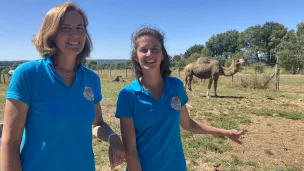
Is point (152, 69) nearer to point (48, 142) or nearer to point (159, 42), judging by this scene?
point (159, 42)

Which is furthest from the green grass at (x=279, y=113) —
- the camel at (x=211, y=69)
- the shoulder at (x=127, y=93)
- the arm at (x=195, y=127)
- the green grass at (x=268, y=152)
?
the shoulder at (x=127, y=93)

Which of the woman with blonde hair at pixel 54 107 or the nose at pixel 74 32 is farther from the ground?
the nose at pixel 74 32

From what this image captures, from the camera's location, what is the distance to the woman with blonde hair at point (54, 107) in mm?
1553

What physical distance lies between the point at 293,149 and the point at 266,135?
1.03 m

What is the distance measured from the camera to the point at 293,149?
19.0 feet

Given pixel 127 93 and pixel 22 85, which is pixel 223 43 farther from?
pixel 22 85

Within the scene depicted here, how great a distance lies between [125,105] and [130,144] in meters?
0.27

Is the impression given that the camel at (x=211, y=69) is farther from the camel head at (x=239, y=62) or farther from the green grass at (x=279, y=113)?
the green grass at (x=279, y=113)

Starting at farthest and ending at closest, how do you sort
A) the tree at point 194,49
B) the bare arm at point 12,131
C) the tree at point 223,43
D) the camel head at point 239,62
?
1. the tree at point 223,43
2. the tree at point 194,49
3. the camel head at point 239,62
4. the bare arm at point 12,131

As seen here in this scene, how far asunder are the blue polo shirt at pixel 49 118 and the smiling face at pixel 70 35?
13 centimetres

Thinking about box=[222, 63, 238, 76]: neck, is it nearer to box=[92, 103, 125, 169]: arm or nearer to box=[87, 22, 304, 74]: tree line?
box=[92, 103, 125, 169]: arm

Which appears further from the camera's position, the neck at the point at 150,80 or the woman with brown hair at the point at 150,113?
the neck at the point at 150,80

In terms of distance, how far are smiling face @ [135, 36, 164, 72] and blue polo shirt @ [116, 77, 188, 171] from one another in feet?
0.56

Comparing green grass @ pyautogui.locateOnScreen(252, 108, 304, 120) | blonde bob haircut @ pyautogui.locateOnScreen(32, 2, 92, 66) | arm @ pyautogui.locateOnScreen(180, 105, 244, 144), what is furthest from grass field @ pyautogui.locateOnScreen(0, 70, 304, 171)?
blonde bob haircut @ pyautogui.locateOnScreen(32, 2, 92, 66)
